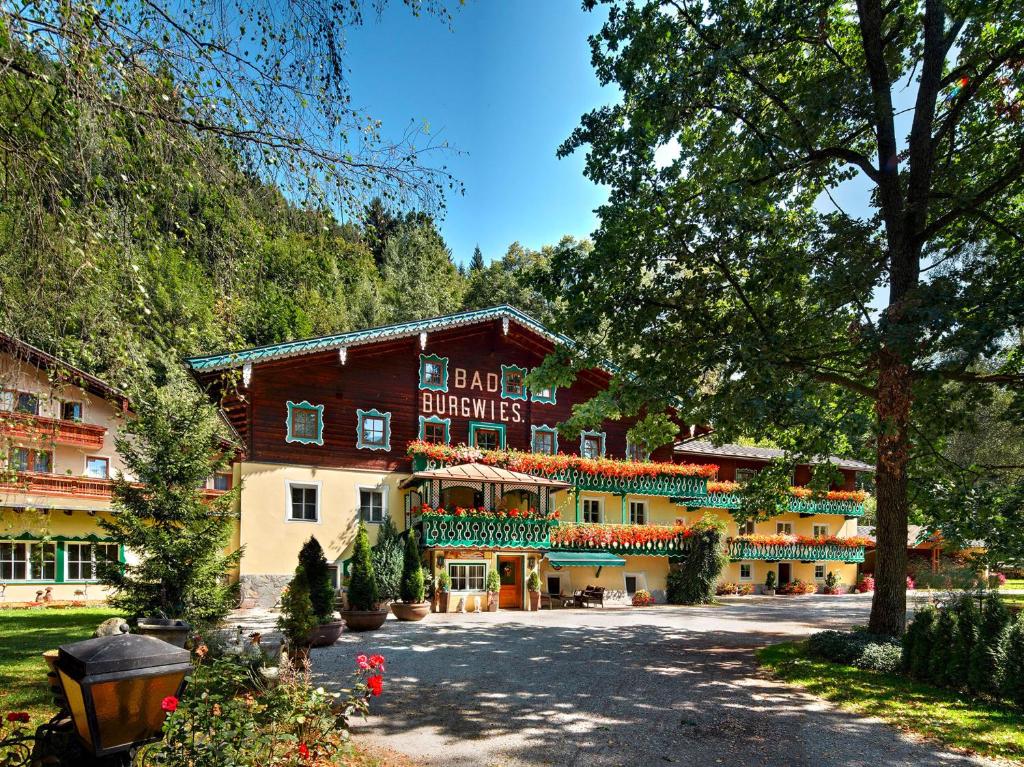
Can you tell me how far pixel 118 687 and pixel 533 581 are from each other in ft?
70.8

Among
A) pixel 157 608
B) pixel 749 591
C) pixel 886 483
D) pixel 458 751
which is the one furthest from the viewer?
pixel 749 591

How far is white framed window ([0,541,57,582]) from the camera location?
26078 mm

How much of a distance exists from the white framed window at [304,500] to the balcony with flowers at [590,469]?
3.79 meters

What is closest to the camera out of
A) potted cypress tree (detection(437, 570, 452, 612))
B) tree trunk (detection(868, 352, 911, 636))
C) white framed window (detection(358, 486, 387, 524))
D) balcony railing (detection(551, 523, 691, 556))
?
tree trunk (detection(868, 352, 911, 636))

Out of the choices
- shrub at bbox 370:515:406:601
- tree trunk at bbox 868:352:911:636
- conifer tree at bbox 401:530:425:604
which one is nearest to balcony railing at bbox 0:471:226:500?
shrub at bbox 370:515:406:601

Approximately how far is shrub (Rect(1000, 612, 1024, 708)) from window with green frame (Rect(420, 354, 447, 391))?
19.3 m

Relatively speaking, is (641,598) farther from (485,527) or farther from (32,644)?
(32,644)

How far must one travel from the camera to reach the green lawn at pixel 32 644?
800 cm

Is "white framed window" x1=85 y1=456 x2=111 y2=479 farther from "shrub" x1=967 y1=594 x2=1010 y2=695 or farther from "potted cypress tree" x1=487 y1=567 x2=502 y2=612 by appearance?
"shrub" x1=967 y1=594 x2=1010 y2=695

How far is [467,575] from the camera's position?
22750 mm

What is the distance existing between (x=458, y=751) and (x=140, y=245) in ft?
21.2

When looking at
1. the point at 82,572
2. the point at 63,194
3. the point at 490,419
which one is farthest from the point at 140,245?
the point at 82,572

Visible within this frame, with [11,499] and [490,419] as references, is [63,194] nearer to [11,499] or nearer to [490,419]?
[490,419]

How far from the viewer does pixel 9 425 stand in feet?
25.1
